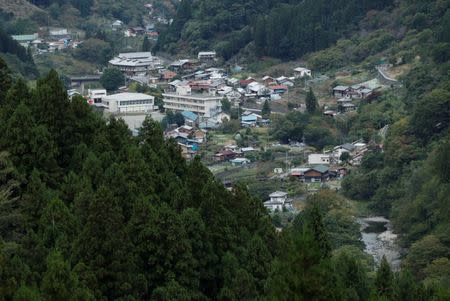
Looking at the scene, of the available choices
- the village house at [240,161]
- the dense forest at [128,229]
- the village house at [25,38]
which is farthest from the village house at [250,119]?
the dense forest at [128,229]

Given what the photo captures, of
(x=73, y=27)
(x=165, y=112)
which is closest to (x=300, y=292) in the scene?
(x=165, y=112)

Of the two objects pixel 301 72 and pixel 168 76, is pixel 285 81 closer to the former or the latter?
pixel 301 72

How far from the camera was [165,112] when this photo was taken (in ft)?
145

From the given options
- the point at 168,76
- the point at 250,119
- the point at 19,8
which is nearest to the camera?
the point at 250,119

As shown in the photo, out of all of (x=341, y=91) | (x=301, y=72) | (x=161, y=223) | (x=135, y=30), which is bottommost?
→ (x=135, y=30)

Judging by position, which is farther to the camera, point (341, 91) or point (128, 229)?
point (341, 91)

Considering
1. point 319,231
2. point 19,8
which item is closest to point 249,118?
point 19,8

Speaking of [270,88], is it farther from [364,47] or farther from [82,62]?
[82,62]

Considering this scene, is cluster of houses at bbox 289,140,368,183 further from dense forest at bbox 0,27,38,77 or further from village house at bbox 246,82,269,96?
dense forest at bbox 0,27,38,77

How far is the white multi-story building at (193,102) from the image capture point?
43.5m

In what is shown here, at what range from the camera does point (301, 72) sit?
1924 inches

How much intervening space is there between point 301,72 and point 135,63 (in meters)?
8.78

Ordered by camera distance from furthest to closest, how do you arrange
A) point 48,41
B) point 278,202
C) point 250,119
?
point 48,41 < point 250,119 < point 278,202

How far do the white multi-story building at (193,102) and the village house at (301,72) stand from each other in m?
5.61
